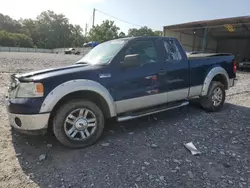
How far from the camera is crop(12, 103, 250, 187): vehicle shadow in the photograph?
282cm

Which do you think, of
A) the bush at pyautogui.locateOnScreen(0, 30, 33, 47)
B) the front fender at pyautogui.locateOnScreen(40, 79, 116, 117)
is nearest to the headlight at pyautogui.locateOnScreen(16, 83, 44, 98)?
the front fender at pyautogui.locateOnScreen(40, 79, 116, 117)

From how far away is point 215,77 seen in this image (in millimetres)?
5582

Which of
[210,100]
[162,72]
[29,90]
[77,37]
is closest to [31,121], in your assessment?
[29,90]

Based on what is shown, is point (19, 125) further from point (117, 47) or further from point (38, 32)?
point (38, 32)

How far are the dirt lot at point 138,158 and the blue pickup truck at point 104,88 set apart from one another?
1.29 ft

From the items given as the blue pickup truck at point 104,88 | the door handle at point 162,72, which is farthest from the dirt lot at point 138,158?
the door handle at point 162,72

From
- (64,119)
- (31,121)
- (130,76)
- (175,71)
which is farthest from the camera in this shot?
(175,71)

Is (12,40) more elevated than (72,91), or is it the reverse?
(12,40)

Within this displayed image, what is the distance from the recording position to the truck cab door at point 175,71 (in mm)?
4441

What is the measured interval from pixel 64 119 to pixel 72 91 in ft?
1.51

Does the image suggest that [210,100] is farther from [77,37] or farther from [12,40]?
[77,37]

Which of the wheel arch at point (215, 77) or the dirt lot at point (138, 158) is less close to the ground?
the wheel arch at point (215, 77)

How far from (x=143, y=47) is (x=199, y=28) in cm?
2037

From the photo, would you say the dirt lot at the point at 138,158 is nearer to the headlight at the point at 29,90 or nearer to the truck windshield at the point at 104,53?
the headlight at the point at 29,90
